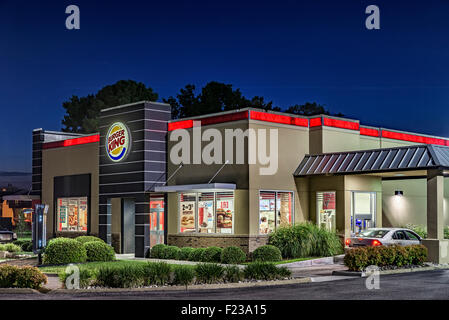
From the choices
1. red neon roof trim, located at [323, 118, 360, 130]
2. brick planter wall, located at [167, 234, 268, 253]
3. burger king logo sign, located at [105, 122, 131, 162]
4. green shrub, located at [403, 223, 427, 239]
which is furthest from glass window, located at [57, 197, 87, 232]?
green shrub, located at [403, 223, 427, 239]

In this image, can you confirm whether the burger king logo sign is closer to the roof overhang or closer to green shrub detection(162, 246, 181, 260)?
the roof overhang

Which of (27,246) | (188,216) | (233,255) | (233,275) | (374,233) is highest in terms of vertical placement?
(188,216)

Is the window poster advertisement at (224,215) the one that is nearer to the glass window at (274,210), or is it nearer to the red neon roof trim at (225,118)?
the glass window at (274,210)

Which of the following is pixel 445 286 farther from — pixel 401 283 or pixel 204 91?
pixel 204 91

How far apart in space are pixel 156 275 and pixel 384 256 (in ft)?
28.6

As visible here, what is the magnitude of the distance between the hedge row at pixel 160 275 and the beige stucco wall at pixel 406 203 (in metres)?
15.6

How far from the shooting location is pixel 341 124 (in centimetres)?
3139

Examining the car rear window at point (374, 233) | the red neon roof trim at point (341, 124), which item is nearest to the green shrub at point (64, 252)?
the car rear window at point (374, 233)

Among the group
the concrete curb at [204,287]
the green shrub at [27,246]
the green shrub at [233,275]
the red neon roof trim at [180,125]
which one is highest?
the red neon roof trim at [180,125]

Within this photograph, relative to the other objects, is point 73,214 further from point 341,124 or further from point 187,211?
point 341,124

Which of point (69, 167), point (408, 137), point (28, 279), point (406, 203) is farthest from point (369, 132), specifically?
point (28, 279)

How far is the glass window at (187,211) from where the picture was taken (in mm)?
29984
